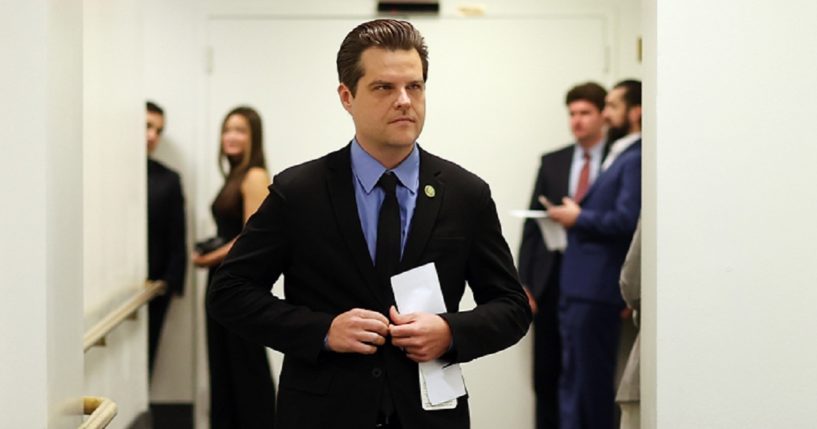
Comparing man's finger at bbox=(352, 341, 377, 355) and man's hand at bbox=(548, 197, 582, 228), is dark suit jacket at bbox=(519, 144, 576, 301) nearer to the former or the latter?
man's hand at bbox=(548, 197, 582, 228)

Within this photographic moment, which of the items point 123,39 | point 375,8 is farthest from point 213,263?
point 375,8

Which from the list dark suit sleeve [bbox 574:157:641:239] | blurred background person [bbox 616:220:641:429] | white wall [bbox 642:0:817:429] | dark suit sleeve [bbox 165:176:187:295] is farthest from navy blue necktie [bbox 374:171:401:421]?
dark suit sleeve [bbox 165:176:187:295]

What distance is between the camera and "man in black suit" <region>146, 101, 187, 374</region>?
4328 mm

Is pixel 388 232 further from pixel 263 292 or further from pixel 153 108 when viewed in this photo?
pixel 153 108

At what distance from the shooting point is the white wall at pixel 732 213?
6.83ft

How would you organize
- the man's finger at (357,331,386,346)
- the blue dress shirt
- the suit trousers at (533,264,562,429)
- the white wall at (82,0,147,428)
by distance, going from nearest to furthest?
the man's finger at (357,331,386,346)
the blue dress shirt
the white wall at (82,0,147,428)
the suit trousers at (533,264,562,429)

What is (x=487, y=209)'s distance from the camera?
1886 mm

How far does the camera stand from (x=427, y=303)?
71.2 inches

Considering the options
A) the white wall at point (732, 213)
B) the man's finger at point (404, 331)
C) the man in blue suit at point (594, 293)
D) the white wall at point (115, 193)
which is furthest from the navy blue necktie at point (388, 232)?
the man in blue suit at point (594, 293)

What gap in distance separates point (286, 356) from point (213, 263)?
199cm

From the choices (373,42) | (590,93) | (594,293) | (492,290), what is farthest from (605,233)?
(373,42)

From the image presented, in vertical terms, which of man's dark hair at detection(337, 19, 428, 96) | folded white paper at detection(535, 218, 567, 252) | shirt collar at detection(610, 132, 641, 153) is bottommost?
folded white paper at detection(535, 218, 567, 252)

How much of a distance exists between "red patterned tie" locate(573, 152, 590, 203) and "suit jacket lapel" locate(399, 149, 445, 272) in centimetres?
211

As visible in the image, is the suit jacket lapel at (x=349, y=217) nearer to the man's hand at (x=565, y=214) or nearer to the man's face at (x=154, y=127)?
the man's hand at (x=565, y=214)
